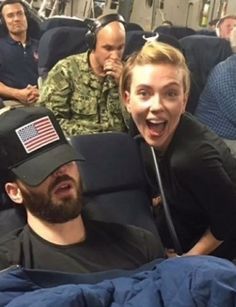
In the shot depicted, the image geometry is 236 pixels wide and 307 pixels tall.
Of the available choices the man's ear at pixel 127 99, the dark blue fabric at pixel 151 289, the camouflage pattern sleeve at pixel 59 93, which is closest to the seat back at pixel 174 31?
the camouflage pattern sleeve at pixel 59 93

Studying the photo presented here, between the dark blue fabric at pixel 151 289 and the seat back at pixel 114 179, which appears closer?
the dark blue fabric at pixel 151 289

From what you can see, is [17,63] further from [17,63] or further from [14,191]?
[14,191]

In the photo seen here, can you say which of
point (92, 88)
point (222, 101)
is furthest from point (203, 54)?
point (92, 88)

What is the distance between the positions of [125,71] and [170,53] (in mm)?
161

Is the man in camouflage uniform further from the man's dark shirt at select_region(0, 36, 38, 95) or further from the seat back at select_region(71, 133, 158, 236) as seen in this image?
the man's dark shirt at select_region(0, 36, 38, 95)

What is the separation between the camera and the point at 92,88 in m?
2.39

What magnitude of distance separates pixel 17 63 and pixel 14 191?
109 inches

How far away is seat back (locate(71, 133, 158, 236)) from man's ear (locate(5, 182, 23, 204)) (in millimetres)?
355

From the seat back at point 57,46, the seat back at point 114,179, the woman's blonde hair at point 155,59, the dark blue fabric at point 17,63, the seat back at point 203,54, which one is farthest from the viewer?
the dark blue fabric at point 17,63

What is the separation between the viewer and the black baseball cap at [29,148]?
1.24m

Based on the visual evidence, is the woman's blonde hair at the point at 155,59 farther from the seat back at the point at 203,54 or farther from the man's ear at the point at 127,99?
the seat back at the point at 203,54

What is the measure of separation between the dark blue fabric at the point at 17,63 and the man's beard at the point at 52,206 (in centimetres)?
275

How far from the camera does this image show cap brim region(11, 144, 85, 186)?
1.23 meters

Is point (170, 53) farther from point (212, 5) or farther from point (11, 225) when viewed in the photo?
point (212, 5)
